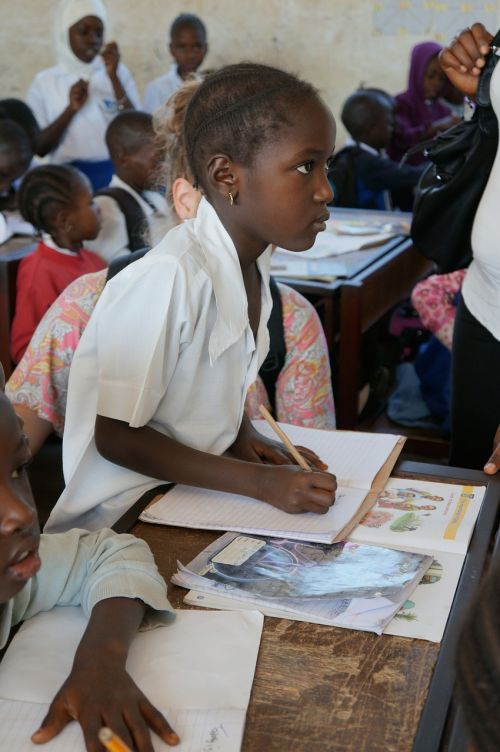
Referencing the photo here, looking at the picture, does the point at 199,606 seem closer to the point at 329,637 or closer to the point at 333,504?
the point at 329,637

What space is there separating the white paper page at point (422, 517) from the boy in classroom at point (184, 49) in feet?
15.5

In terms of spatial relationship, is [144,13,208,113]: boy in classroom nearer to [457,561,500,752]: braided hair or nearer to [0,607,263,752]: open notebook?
[0,607,263,752]: open notebook

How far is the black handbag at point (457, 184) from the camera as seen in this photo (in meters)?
1.80

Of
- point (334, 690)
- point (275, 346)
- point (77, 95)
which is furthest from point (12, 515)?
point (77, 95)

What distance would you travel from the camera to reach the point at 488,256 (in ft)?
5.74

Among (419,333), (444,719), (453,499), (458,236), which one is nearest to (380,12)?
(419,333)

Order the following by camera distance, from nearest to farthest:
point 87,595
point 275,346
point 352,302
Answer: point 87,595 < point 275,346 < point 352,302

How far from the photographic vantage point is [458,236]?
1.91 metres

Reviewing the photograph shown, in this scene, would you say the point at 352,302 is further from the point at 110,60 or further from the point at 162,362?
the point at 110,60

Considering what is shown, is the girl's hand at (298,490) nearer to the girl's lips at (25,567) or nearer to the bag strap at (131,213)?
the girl's lips at (25,567)

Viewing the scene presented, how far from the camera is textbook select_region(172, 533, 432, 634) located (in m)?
1.04

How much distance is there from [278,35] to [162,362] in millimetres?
5519

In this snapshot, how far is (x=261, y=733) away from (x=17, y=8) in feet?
21.2

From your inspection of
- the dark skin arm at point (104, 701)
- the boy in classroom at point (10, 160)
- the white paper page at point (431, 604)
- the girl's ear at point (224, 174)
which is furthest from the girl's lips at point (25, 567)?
the boy in classroom at point (10, 160)
